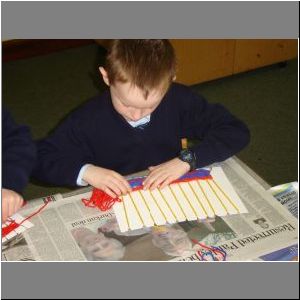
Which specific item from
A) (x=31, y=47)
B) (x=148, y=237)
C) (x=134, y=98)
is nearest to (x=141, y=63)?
(x=134, y=98)

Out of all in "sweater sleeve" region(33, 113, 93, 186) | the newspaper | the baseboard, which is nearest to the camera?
the newspaper

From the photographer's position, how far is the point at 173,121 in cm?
114

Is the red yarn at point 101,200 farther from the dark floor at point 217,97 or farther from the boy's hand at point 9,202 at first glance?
the dark floor at point 217,97

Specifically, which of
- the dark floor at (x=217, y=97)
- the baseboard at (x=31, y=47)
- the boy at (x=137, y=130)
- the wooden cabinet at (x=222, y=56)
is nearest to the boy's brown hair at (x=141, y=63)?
the boy at (x=137, y=130)

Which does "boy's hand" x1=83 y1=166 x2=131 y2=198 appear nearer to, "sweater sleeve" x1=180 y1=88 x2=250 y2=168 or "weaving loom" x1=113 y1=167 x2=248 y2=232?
"weaving loom" x1=113 y1=167 x2=248 y2=232

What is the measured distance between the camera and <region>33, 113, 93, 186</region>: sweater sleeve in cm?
101

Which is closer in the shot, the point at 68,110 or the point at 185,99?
the point at 185,99

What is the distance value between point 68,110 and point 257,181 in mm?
1602

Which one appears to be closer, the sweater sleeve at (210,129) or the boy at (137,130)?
the boy at (137,130)

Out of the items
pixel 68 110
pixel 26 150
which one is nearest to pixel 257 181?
pixel 26 150

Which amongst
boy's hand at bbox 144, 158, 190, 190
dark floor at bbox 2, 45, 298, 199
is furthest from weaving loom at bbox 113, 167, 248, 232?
dark floor at bbox 2, 45, 298, 199

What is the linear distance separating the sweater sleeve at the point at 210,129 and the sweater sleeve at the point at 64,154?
262 millimetres

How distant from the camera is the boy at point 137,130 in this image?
36.3 inches

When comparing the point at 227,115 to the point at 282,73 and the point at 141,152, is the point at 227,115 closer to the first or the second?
the point at 141,152
